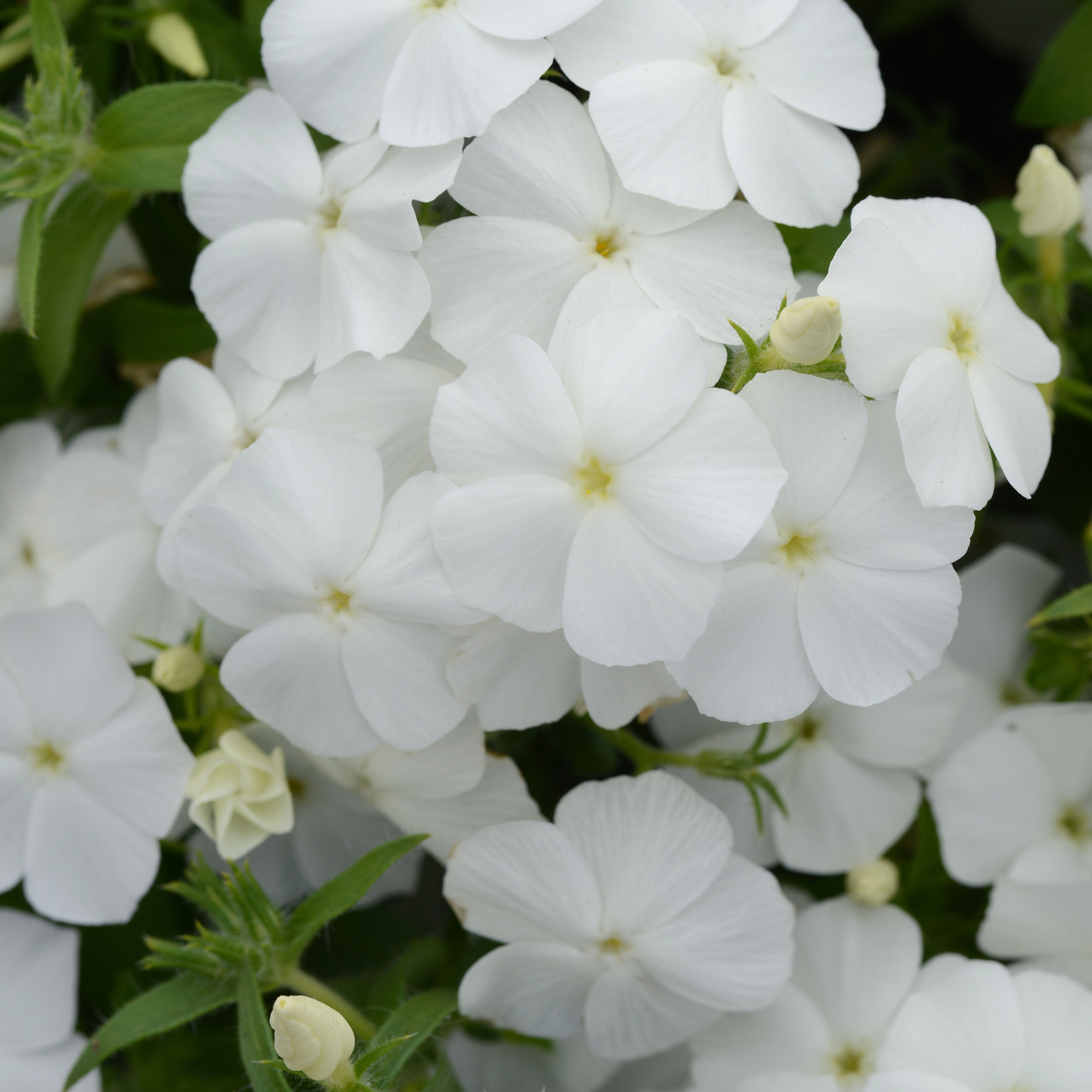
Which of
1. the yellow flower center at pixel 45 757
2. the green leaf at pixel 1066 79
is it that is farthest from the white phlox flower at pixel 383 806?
the green leaf at pixel 1066 79

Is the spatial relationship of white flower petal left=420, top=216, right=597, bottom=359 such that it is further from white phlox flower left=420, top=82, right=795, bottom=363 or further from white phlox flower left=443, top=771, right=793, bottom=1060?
white phlox flower left=443, top=771, right=793, bottom=1060

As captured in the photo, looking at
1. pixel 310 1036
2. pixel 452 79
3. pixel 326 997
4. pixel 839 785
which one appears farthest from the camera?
pixel 839 785

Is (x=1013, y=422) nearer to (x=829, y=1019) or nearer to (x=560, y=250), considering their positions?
(x=560, y=250)

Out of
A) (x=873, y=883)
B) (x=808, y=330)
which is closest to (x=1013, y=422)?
(x=808, y=330)

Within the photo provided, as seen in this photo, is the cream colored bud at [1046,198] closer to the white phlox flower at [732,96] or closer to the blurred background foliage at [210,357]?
the blurred background foliage at [210,357]

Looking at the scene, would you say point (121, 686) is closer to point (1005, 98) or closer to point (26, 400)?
point (26, 400)

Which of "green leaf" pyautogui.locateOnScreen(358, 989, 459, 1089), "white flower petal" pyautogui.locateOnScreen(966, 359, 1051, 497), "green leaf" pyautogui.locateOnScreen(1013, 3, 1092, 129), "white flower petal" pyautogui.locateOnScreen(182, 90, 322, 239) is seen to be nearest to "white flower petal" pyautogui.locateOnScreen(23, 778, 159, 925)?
"green leaf" pyautogui.locateOnScreen(358, 989, 459, 1089)
